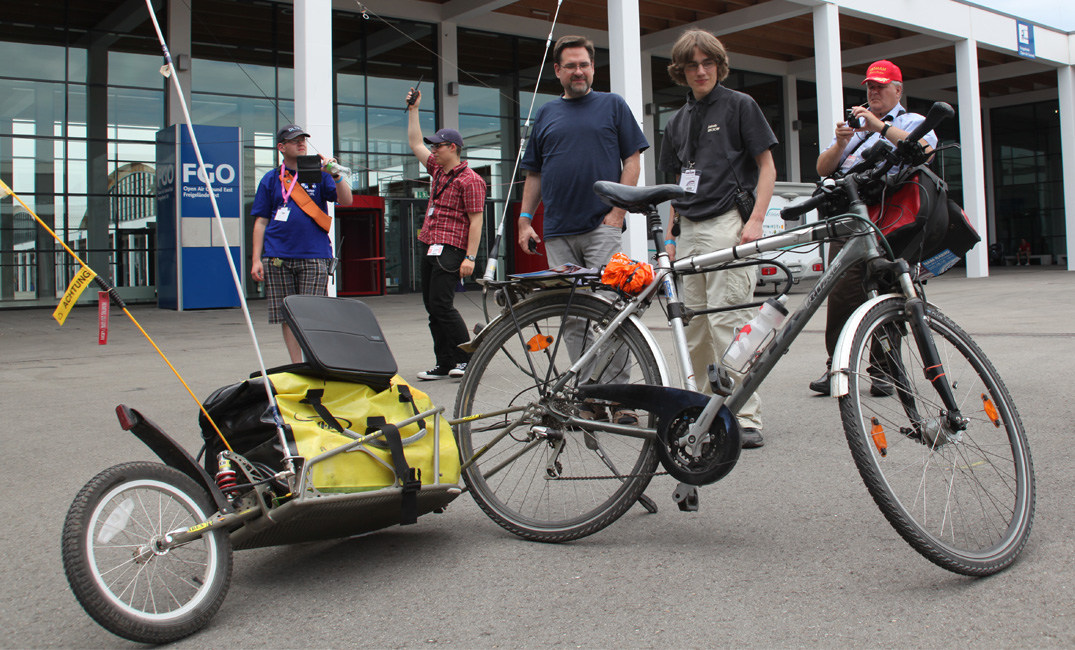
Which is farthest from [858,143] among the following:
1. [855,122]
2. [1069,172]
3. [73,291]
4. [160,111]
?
[1069,172]

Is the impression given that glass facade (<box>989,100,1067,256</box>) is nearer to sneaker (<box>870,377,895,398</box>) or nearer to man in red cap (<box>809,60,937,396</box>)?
man in red cap (<box>809,60,937,396</box>)

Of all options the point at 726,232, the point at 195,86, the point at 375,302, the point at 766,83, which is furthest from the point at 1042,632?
the point at 766,83

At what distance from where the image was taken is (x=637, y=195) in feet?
10.0

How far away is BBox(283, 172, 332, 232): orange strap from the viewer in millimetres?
5832

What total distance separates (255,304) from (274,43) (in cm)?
629

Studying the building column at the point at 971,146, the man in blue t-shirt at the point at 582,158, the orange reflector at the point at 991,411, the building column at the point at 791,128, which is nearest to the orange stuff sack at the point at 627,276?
the orange reflector at the point at 991,411

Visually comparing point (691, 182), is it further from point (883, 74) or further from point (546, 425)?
point (546, 425)

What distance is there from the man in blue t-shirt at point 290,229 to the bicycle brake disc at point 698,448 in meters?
3.56

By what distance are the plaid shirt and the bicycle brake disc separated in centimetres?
398

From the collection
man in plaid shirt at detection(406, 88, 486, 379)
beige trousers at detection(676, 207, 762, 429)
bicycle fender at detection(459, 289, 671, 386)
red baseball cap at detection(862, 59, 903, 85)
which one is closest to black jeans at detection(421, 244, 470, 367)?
man in plaid shirt at detection(406, 88, 486, 379)

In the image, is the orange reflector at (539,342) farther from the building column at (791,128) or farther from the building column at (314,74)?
the building column at (791,128)

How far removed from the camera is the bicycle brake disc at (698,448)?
272 cm

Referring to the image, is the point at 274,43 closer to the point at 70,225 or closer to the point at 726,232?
the point at 70,225

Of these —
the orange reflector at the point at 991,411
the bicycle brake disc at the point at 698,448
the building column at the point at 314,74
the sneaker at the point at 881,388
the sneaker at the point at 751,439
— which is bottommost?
the sneaker at the point at 751,439
